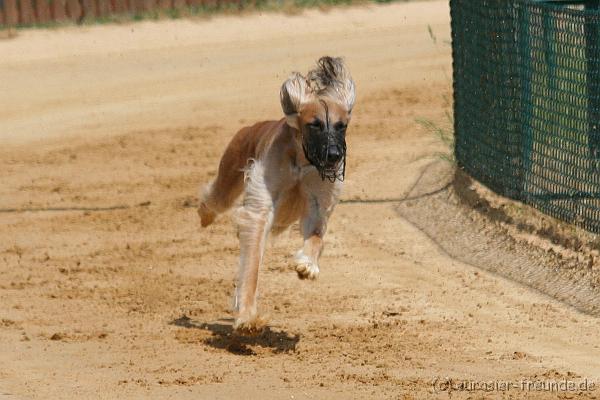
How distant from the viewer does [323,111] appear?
18.4 feet

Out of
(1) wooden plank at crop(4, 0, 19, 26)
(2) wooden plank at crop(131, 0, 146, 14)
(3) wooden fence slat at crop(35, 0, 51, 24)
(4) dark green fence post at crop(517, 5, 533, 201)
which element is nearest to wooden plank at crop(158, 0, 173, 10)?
(2) wooden plank at crop(131, 0, 146, 14)

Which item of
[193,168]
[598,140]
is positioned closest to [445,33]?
[193,168]

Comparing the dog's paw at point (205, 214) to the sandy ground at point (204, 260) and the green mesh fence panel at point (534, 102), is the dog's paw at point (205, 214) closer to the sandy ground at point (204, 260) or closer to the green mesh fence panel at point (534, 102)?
the sandy ground at point (204, 260)

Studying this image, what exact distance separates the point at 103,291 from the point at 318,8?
9.64 metres

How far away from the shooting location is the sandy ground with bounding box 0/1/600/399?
542cm

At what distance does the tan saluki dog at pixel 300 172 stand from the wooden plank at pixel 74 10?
9.29 meters

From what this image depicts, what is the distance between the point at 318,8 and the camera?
52.7 ft

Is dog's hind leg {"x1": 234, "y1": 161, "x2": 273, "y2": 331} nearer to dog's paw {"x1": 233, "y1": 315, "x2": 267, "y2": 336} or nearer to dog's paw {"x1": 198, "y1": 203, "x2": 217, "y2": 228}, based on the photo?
dog's paw {"x1": 233, "y1": 315, "x2": 267, "y2": 336}

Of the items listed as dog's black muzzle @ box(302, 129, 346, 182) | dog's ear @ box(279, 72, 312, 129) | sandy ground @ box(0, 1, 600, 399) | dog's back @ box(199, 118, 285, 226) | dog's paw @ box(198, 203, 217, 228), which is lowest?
sandy ground @ box(0, 1, 600, 399)

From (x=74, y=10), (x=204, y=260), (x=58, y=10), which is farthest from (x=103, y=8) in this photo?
(x=204, y=260)

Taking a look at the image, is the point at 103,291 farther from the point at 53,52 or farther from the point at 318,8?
the point at 318,8

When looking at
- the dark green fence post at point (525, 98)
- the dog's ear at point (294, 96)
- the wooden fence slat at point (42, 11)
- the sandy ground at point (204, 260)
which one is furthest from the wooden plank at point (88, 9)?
the dog's ear at point (294, 96)

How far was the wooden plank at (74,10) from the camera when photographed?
48.9 feet

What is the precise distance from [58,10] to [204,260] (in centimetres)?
797
